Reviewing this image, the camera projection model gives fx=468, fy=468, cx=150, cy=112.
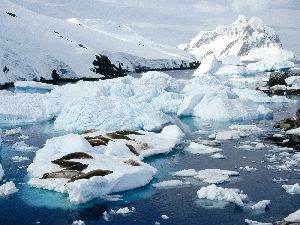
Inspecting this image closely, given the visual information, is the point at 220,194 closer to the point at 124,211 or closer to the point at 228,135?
the point at 124,211

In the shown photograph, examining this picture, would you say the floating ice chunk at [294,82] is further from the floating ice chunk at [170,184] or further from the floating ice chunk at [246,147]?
the floating ice chunk at [170,184]

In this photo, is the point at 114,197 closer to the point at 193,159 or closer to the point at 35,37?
the point at 193,159

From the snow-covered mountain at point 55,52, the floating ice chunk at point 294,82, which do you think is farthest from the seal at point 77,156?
the snow-covered mountain at point 55,52

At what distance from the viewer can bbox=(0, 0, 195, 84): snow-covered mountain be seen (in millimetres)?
60294

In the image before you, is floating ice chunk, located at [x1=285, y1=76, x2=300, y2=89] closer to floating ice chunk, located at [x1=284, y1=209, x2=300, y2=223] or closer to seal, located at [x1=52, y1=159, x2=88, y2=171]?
seal, located at [x1=52, y1=159, x2=88, y2=171]

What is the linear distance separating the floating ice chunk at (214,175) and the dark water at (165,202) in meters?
0.29

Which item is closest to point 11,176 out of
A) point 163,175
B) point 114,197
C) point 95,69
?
point 114,197

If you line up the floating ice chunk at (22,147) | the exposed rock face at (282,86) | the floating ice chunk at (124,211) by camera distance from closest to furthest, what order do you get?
the floating ice chunk at (124,211)
the floating ice chunk at (22,147)
the exposed rock face at (282,86)

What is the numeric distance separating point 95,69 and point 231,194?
187 ft

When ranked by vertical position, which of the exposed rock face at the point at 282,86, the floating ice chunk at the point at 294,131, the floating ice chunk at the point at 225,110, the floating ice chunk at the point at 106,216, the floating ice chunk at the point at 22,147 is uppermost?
the exposed rock face at the point at 282,86

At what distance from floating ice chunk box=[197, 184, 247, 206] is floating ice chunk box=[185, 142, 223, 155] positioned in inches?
225

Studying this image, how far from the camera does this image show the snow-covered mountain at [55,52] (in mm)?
60294

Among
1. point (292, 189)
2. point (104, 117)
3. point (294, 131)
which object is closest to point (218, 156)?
point (292, 189)

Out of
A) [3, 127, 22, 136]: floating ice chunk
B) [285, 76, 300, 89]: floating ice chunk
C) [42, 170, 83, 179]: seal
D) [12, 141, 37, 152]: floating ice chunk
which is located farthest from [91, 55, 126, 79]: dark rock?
[42, 170, 83, 179]: seal
